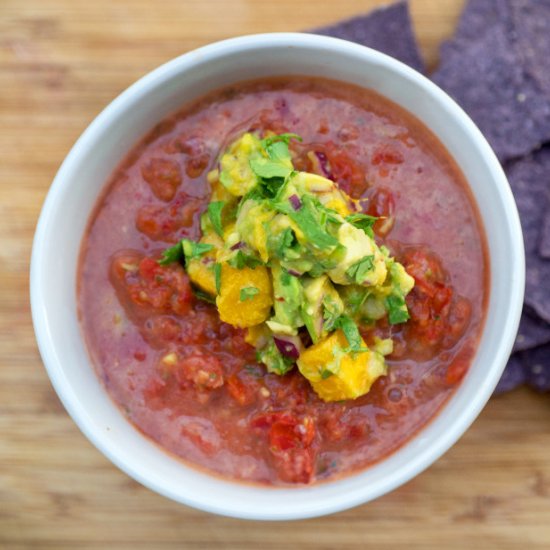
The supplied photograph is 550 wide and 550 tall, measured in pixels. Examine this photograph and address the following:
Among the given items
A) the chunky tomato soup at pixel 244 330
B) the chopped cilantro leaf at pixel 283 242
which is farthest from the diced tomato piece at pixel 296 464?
the chopped cilantro leaf at pixel 283 242

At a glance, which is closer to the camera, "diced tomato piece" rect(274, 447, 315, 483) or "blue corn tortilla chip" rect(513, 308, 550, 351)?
"diced tomato piece" rect(274, 447, 315, 483)

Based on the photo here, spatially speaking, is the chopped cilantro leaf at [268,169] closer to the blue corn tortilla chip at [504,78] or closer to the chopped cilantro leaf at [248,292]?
the chopped cilantro leaf at [248,292]

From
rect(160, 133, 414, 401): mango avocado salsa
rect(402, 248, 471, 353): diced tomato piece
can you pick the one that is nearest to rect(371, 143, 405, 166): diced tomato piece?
rect(160, 133, 414, 401): mango avocado salsa

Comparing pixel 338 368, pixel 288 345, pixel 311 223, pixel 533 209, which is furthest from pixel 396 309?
pixel 533 209

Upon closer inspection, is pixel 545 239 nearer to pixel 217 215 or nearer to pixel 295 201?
pixel 295 201

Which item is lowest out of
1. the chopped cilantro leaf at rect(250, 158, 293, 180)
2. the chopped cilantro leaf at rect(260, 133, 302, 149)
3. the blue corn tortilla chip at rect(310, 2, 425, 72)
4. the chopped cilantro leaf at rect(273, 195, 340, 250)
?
the chopped cilantro leaf at rect(273, 195, 340, 250)

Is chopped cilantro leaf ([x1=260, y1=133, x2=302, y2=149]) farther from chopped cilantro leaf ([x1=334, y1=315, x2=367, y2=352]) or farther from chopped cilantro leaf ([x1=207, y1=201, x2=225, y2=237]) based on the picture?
chopped cilantro leaf ([x1=334, y1=315, x2=367, y2=352])
